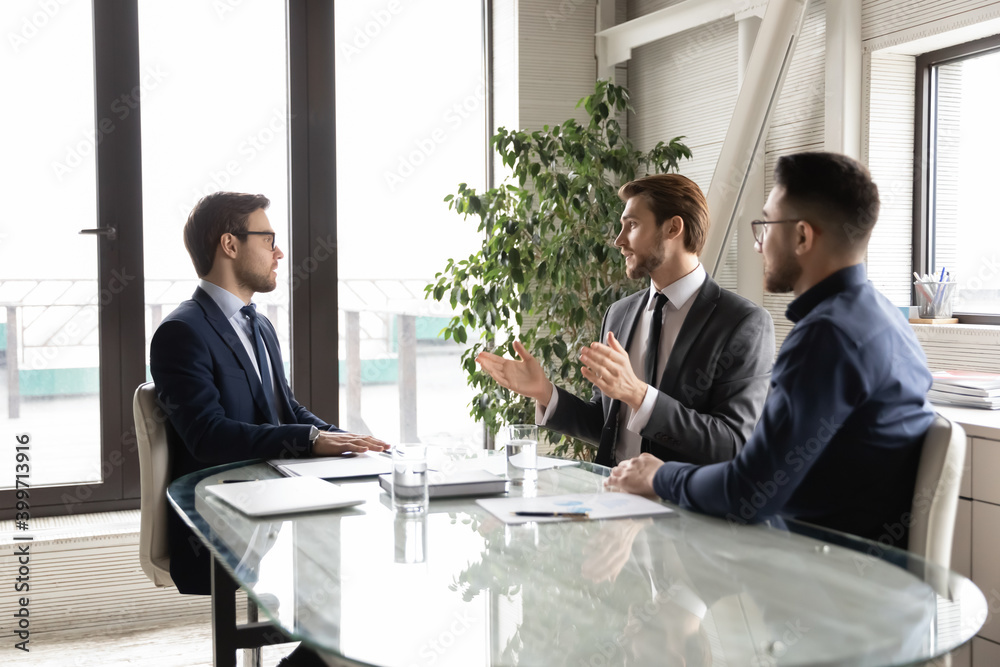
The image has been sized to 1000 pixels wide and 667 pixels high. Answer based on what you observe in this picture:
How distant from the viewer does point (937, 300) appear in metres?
3.04

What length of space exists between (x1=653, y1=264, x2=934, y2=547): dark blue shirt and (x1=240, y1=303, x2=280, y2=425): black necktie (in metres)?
1.33

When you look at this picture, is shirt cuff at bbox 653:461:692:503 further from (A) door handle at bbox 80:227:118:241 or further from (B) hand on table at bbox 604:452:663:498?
(A) door handle at bbox 80:227:118:241

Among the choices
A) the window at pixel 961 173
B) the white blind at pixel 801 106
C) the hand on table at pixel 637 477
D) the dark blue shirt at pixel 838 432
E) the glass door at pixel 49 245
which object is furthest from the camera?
the glass door at pixel 49 245

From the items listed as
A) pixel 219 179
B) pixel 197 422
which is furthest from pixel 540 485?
pixel 219 179

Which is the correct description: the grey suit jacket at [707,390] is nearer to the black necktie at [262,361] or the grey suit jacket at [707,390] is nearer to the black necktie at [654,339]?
the black necktie at [654,339]

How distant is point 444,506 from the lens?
1669mm

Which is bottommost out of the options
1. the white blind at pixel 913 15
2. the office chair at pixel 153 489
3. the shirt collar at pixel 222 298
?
the office chair at pixel 153 489

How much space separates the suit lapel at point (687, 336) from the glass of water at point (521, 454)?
59 cm

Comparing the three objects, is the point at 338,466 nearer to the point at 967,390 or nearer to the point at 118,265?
the point at 967,390

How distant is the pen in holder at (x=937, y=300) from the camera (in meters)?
3.04

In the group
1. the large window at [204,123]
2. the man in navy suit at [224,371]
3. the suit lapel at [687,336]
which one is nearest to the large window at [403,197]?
the large window at [204,123]

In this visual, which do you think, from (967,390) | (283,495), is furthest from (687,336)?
(283,495)

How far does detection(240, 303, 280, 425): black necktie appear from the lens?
2508mm

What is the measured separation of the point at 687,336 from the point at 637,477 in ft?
2.46
